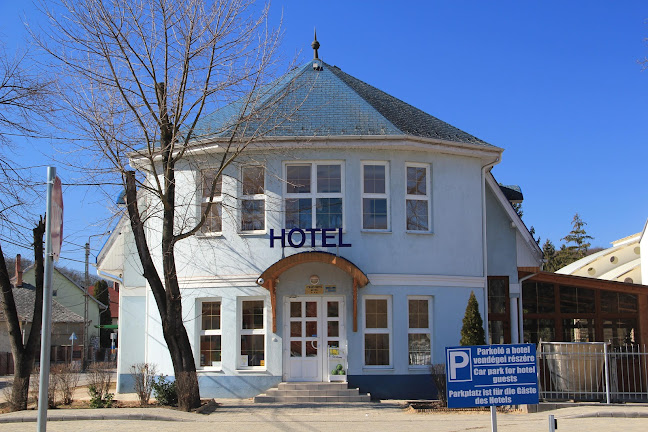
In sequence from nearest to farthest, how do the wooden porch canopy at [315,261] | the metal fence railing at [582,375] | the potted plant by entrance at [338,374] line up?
the metal fence railing at [582,375] → the wooden porch canopy at [315,261] → the potted plant by entrance at [338,374]

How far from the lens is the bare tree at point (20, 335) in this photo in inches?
695

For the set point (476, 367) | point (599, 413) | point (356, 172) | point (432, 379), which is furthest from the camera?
point (356, 172)

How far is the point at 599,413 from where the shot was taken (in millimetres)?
15906

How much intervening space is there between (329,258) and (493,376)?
9.39 meters

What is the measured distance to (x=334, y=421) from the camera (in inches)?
631

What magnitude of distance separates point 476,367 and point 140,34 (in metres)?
11.1

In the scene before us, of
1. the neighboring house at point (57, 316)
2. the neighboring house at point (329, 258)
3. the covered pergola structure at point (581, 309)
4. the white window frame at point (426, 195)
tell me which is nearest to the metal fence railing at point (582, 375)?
the neighboring house at point (329, 258)

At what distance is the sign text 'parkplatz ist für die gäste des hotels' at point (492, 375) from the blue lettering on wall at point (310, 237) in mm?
9919

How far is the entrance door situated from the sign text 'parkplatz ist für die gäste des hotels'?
996 centimetres

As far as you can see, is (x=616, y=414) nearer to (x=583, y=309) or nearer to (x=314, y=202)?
(x=583, y=309)

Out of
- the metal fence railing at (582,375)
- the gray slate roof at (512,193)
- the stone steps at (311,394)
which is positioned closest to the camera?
the metal fence railing at (582,375)

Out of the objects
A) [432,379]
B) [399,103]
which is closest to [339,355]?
[432,379]

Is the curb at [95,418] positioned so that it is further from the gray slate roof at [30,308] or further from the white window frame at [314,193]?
the gray slate roof at [30,308]

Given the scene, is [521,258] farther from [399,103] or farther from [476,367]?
[476,367]
